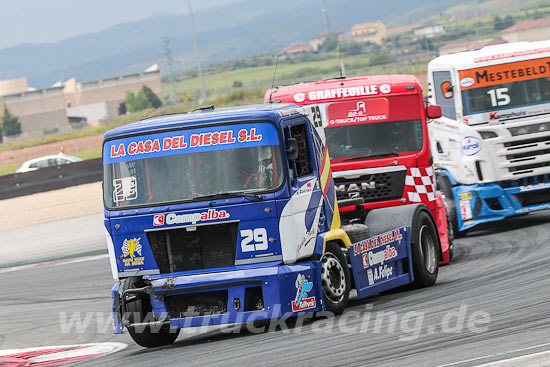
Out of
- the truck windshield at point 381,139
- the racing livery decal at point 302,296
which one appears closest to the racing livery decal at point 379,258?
the racing livery decal at point 302,296

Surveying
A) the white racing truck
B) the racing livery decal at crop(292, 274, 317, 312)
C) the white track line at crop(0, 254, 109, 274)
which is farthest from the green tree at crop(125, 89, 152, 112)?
the racing livery decal at crop(292, 274, 317, 312)

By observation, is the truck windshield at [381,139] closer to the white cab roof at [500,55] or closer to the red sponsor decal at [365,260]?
the red sponsor decal at [365,260]

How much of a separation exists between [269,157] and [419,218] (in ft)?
10.5

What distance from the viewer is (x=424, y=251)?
11.7 metres

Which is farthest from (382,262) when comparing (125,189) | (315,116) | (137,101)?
(137,101)

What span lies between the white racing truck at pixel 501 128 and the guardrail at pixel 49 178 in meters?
17.6

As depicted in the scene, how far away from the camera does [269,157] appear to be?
891 centimetres

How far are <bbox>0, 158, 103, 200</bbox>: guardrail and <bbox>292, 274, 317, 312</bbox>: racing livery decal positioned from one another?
2279 cm

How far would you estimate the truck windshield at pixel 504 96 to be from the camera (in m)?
15.4

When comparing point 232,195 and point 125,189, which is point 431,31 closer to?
point 125,189

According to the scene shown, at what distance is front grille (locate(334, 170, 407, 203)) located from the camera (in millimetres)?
12742

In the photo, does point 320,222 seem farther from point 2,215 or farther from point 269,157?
point 2,215

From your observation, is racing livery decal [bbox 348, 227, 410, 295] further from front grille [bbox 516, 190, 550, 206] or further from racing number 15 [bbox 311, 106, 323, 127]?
front grille [bbox 516, 190, 550, 206]

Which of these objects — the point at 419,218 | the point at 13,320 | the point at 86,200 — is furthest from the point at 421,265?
the point at 86,200
